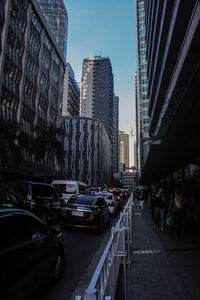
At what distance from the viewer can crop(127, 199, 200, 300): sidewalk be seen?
12.4 ft

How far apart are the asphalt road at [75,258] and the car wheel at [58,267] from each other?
102 mm

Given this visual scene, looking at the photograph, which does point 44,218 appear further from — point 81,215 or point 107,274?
point 107,274

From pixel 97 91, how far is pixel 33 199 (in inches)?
6245

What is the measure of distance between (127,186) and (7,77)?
17585 cm

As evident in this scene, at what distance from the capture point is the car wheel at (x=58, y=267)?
4.12 m

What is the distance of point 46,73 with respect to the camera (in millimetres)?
46688

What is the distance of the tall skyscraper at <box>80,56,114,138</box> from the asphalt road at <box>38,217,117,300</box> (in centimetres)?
14591

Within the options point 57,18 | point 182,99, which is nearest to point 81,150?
point 57,18

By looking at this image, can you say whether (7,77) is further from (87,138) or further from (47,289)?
(87,138)

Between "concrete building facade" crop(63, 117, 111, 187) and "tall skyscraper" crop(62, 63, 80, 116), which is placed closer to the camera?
"concrete building facade" crop(63, 117, 111, 187)

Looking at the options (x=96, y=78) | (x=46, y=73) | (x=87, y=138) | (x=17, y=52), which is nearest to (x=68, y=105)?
(x=87, y=138)

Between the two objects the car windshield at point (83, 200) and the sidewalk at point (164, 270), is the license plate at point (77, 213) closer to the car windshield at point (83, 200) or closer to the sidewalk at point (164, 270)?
the car windshield at point (83, 200)

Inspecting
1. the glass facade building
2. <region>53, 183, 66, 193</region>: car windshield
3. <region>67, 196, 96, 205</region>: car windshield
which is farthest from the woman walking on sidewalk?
the glass facade building

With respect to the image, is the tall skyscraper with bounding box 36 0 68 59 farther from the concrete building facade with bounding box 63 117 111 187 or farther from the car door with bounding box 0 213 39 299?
the car door with bounding box 0 213 39 299
